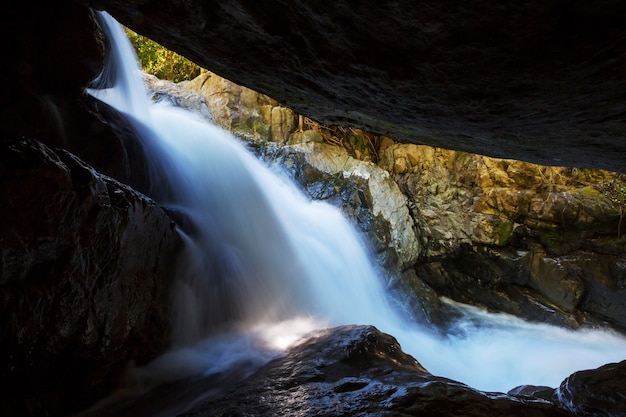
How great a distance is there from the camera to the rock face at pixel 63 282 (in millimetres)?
2039

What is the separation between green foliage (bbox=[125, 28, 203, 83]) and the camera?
1227 centimetres

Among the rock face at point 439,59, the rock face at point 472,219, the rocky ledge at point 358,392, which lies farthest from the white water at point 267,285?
the rock face at point 439,59

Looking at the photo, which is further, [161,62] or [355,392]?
[161,62]

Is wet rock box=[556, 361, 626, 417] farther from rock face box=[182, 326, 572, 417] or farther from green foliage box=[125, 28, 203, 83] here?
green foliage box=[125, 28, 203, 83]

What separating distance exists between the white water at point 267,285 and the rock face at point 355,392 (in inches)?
29.0

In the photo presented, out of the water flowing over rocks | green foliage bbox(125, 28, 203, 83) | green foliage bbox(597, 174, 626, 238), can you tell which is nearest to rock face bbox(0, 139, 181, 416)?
the water flowing over rocks

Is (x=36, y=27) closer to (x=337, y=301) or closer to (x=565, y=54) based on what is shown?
(x=565, y=54)

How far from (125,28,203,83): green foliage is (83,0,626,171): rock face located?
11.6 meters

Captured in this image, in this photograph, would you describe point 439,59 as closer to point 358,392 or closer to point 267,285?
point 358,392

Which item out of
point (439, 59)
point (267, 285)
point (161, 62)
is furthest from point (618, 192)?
point (161, 62)

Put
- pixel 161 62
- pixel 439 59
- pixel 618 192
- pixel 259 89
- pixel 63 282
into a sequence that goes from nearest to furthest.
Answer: pixel 439 59 → pixel 63 282 → pixel 259 89 → pixel 618 192 → pixel 161 62

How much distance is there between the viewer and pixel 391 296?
29.9 feet

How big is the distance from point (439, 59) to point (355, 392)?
215 centimetres

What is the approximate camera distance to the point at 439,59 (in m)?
1.77
